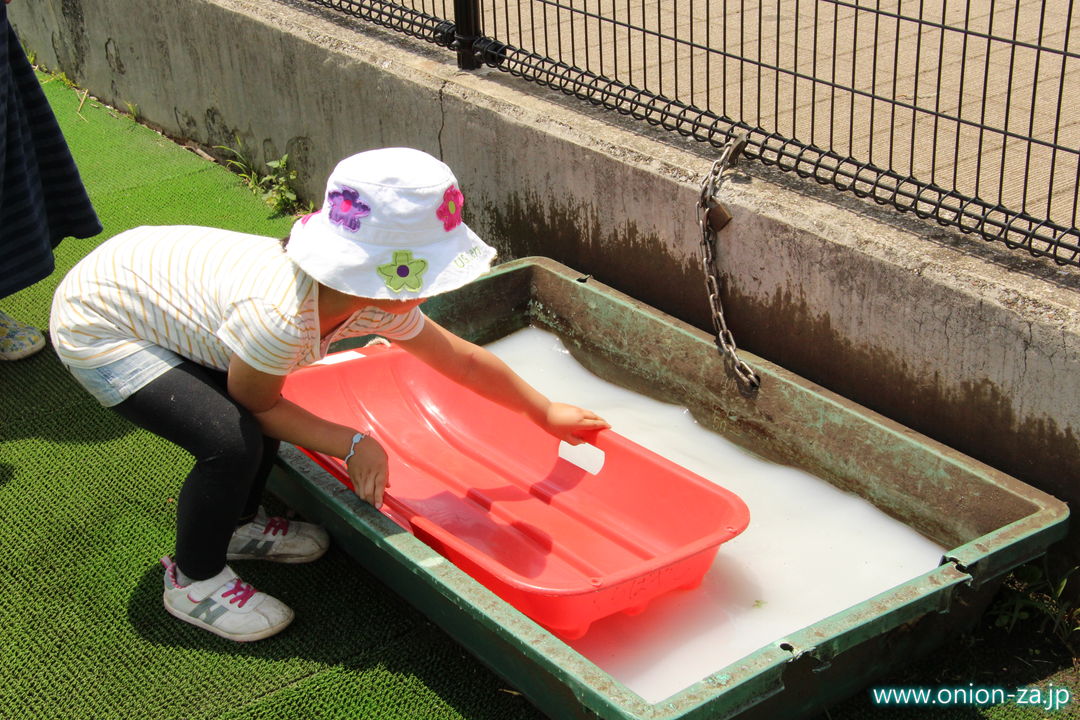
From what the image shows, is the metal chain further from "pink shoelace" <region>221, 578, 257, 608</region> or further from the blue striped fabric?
the blue striped fabric

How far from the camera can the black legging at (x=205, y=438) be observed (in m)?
2.41

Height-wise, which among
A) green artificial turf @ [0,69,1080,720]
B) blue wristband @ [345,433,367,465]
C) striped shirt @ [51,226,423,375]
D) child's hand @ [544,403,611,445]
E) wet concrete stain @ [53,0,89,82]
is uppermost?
striped shirt @ [51,226,423,375]

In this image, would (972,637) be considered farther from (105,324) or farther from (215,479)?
(105,324)

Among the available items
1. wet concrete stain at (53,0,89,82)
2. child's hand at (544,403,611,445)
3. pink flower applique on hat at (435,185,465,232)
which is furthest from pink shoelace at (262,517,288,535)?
wet concrete stain at (53,0,89,82)

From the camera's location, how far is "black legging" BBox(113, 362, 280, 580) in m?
2.41

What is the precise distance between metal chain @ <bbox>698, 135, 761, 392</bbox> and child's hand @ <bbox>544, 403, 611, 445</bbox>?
0.41 meters

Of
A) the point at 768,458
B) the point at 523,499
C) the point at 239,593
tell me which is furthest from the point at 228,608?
the point at 768,458

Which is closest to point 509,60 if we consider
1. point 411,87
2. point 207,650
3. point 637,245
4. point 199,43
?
point 411,87

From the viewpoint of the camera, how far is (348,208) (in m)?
2.16

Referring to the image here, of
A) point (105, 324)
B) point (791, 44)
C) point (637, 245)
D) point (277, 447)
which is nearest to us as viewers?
point (105, 324)

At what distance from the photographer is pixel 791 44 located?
4.15 meters

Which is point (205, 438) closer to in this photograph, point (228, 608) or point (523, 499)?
point (228, 608)

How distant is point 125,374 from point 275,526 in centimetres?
56

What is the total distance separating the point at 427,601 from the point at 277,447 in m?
0.49
